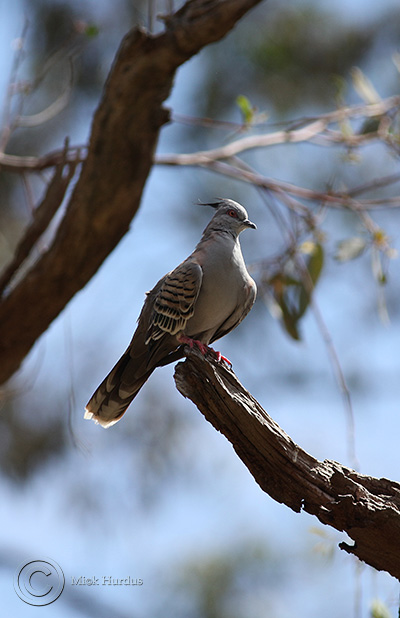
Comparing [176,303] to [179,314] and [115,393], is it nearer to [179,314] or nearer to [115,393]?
[179,314]

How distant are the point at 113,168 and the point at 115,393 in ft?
3.59

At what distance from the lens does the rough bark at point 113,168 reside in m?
3.37

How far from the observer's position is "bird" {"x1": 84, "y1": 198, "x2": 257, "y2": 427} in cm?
293

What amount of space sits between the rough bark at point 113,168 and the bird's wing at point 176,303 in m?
0.82

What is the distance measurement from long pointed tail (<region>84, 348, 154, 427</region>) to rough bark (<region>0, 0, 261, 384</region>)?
0.85 meters

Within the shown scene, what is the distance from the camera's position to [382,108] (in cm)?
445

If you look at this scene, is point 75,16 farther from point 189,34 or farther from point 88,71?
point 189,34

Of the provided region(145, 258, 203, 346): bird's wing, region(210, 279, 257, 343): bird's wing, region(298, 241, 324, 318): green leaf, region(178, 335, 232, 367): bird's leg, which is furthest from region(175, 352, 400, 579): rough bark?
region(298, 241, 324, 318): green leaf

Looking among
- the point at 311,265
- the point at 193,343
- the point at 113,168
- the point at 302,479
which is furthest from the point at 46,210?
the point at 302,479

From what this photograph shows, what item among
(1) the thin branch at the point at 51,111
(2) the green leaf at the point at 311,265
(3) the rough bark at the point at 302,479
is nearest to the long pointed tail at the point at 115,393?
(3) the rough bark at the point at 302,479

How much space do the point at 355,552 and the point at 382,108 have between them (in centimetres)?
293

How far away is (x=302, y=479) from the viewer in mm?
2270

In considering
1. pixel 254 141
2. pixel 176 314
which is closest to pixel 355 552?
pixel 176 314

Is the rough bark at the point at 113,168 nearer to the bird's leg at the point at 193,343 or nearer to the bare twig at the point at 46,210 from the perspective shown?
the bare twig at the point at 46,210
